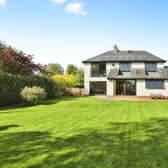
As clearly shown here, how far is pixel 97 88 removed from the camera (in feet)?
138

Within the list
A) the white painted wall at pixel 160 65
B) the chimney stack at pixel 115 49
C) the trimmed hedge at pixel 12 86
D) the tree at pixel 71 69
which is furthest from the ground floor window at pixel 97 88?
the tree at pixel 71 69

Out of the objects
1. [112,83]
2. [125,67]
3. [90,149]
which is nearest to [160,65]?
[125,67]

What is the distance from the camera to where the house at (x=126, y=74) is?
37.1 meters

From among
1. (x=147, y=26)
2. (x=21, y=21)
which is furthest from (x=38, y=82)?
(x=147, y=26)

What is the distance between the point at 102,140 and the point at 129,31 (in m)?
21.8

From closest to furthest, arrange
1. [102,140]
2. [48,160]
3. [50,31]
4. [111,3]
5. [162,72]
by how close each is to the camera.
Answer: [48,160], [102,140], [111,3], [50,31], [162,72]

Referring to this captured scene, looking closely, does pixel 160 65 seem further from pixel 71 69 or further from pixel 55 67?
pixel 55 67

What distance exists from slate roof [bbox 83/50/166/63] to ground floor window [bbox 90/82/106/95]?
13.0ft

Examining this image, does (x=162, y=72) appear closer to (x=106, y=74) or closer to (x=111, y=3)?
(x=106, y=74)

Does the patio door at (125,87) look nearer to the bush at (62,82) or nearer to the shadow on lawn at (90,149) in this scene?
the bush at (62,82)

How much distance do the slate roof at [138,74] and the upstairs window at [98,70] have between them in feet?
6.44

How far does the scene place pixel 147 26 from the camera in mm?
26672

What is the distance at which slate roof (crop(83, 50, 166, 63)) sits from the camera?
39375mm

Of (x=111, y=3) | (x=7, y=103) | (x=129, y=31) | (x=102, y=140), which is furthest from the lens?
(x=129, y=31)
